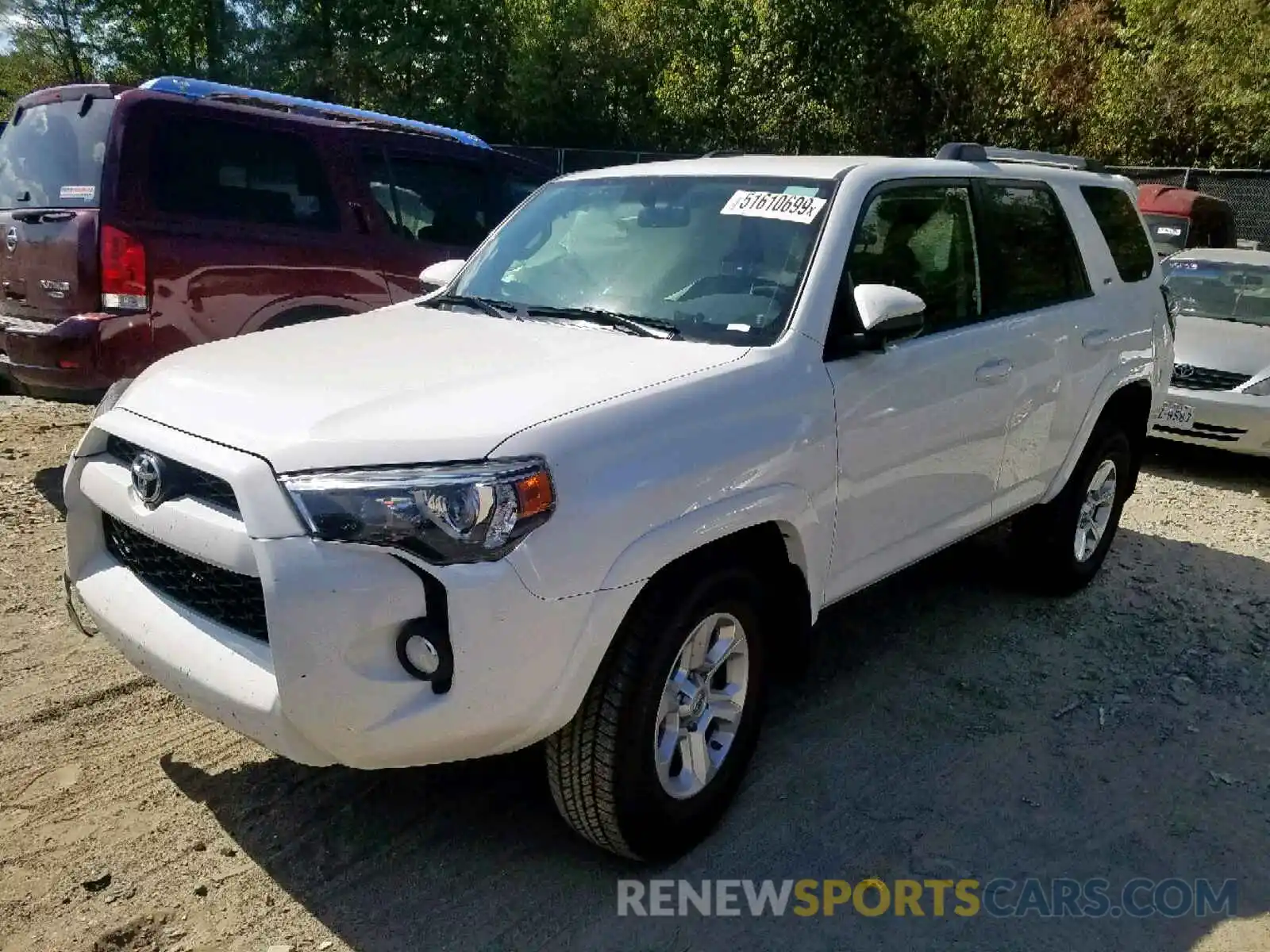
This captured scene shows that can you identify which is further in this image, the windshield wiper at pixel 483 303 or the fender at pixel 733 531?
the windshield wiper at pixel 483 303

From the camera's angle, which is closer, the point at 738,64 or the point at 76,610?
the point at 76,610

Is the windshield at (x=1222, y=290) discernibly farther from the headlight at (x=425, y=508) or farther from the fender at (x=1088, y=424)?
the headlight at (x=425, y=508)

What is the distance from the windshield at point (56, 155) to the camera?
5.53 metres

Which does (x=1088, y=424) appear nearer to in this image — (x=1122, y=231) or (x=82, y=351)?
(x=1122, y=231)

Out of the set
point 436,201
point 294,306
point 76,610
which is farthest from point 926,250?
point 436,201

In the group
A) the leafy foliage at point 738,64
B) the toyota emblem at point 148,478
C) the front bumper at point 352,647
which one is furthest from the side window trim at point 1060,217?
the leafy foliage at point 738,64

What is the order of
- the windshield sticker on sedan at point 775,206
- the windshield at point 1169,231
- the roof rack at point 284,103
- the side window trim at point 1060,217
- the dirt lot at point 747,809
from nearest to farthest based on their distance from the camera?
the dirt lot at point 747,809 < the windshield sticker on sedan at point 775,206 < the side window trim at point 1060,217 < the roof rack at point 284,103 < the windshield at point 1169,231

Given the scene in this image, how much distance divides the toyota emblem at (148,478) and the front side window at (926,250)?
2.11 m

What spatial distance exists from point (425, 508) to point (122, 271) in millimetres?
3788

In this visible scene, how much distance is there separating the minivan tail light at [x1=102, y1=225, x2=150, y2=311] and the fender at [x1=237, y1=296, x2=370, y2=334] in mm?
565

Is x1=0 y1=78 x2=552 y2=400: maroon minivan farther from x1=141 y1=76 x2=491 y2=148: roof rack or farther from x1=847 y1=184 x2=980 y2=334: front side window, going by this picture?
x1=847 y1=184 x2=980 y2=334: front side window

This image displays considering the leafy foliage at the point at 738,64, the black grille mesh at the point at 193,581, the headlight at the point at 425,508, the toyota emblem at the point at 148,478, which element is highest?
the leafy foliage at the point at 738,64

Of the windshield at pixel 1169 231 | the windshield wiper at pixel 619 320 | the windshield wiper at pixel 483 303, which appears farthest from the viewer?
the windshield at pixel 1169 231

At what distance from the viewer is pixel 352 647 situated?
2363 mm
